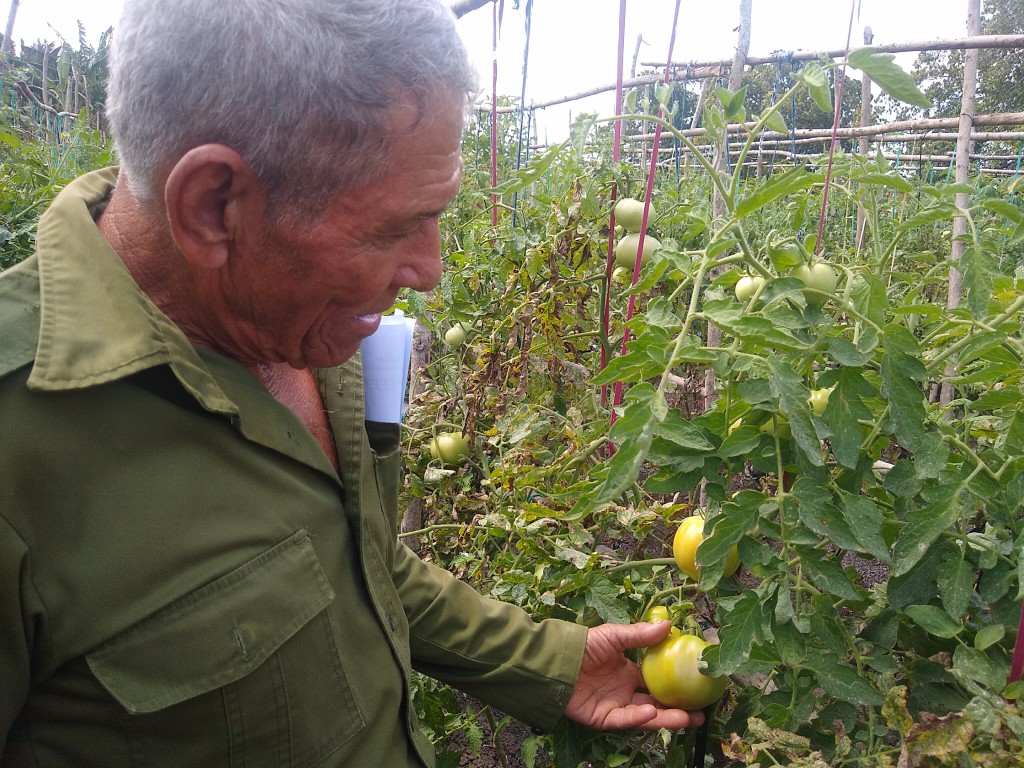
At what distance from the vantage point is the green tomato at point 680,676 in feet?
3.85

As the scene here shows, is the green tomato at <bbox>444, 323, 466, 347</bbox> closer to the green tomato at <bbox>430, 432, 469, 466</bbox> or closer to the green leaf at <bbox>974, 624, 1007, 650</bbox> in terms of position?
the green tomato at <bbox>430, 432, 469, 466</bbox>

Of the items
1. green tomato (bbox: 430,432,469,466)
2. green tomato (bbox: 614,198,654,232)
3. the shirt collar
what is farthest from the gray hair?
green tomato (bbox: 430,432,469,466)

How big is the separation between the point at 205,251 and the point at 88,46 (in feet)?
85.6

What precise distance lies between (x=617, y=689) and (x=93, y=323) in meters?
0.98

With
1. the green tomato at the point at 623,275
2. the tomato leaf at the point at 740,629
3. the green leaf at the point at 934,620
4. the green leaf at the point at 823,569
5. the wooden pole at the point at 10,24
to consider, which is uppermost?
the wooden pole at the point at 10,24

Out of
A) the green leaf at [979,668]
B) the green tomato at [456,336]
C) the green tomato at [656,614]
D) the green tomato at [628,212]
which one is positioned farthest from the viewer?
the green tomato at [456,336]

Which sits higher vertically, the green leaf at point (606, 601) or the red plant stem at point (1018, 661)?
the red plant stem at point (1018, 661)

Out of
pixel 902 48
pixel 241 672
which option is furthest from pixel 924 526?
pixel 902 48

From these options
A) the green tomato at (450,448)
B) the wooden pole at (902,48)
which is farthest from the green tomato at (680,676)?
the wooden pole at (902,48)

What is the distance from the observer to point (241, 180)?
0.78m

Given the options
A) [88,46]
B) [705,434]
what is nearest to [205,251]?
[705,434]

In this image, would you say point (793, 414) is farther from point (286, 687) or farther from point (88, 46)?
point (88, 46)

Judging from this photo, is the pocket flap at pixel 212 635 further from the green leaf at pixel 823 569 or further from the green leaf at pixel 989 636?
the green leaf at pixel 989 636

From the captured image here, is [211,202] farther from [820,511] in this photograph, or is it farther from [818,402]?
[818,402]
